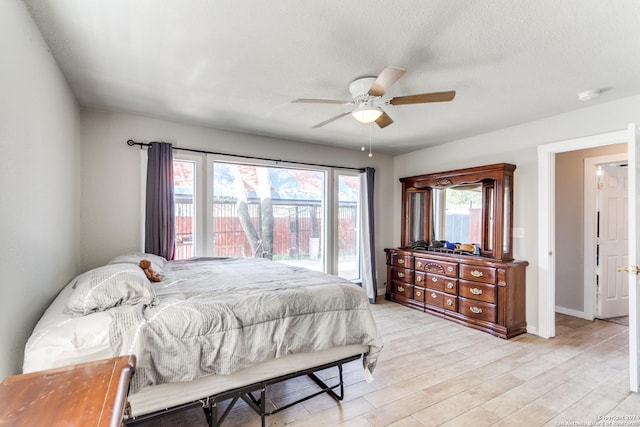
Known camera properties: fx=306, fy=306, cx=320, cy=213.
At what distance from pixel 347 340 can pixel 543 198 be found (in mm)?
2885

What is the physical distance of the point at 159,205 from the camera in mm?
3408

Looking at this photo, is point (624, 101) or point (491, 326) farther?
point (491, 326)

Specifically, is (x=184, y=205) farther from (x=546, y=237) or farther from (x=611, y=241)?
(x=611, y=241)

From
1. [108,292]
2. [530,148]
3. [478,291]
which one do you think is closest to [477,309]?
[478,291]

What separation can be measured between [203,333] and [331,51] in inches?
76.2

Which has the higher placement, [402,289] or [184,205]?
[184,205]

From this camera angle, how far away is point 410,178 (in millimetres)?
4965

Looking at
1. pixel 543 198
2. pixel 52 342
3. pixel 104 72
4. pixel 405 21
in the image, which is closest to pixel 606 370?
pixel 543 198

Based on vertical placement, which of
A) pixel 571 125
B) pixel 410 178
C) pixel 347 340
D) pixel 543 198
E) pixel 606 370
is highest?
pixel 571 125

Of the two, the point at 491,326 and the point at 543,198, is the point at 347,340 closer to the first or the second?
the point at 491,326

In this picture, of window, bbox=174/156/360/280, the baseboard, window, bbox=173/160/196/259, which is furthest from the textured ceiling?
the baseboard

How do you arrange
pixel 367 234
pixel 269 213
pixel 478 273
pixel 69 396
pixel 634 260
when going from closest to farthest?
pixel 69 396, pixel 634 260, pixel 478 273, pixel 269 213, pixel 367 234

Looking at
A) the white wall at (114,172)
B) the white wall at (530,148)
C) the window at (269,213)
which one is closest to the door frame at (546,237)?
the white wall at (530,148)

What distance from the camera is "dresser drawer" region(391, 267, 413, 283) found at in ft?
15.3
